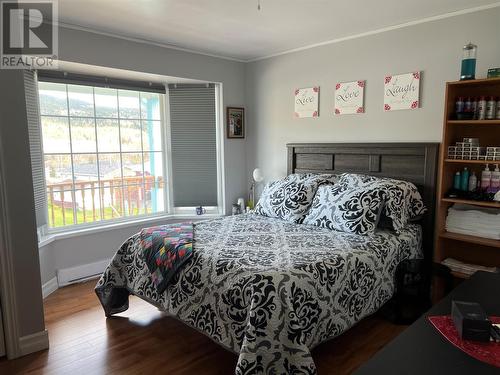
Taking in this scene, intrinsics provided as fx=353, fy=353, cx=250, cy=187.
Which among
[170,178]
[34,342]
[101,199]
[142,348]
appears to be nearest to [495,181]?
[142,348]

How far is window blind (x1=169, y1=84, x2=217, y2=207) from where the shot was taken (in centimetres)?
412

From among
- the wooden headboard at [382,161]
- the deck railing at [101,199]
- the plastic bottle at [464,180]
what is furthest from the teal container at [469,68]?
the deck railing at [101,199]

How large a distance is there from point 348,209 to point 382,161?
2.65 feet

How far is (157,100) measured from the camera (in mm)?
4105

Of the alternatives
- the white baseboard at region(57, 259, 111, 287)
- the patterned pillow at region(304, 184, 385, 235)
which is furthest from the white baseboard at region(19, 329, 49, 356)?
the patterned pillow at region(304, 184, 385, 235)

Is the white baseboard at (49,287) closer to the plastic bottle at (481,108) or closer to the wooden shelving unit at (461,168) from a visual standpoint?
the wooden shelving unit at (461,168)

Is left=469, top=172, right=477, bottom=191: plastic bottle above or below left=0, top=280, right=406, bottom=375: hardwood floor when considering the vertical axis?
above

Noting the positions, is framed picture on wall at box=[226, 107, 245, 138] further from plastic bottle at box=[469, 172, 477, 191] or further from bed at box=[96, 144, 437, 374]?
plastic bottle at box=[469, 172, 477, 191]

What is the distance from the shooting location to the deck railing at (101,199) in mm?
3494

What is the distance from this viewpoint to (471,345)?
1104 mm

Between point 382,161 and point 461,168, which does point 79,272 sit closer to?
point 382,161

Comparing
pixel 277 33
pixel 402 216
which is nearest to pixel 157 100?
pixel 277 33

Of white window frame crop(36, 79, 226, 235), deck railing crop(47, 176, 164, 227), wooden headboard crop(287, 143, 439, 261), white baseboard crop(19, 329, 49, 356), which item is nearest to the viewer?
white baseboard crop(19, 329, 49, 356)

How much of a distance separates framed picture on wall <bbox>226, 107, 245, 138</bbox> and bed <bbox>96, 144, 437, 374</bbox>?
144 centimetres
